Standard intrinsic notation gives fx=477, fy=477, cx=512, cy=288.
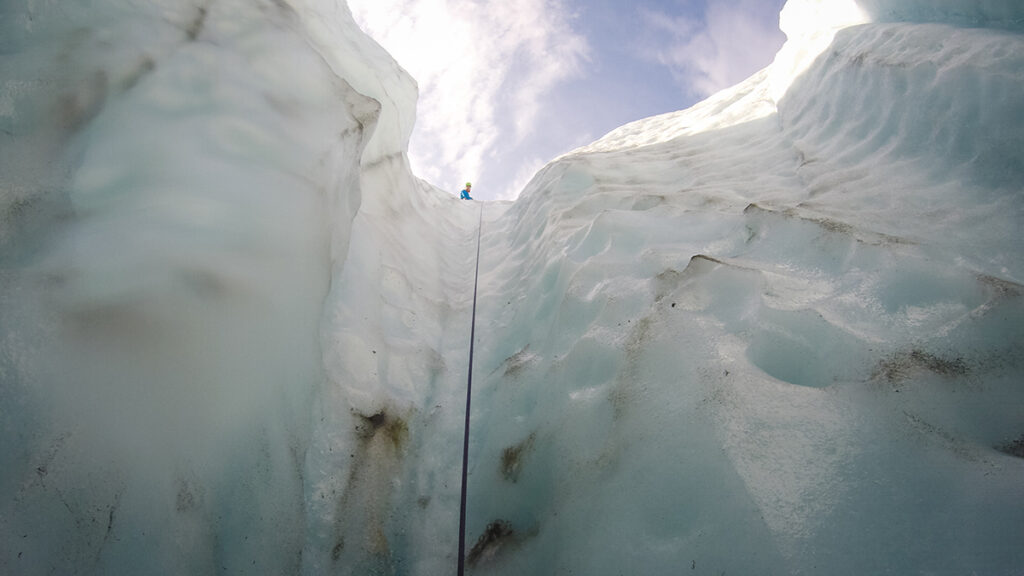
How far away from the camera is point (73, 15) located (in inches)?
63.3

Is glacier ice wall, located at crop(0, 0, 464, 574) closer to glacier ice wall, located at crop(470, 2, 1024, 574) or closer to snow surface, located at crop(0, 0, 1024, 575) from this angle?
snow surface, located at crop(0, 0, 1024, 575)

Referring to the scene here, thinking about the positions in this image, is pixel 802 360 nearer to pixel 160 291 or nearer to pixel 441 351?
pixel 441 351

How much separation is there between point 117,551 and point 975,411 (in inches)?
75.1

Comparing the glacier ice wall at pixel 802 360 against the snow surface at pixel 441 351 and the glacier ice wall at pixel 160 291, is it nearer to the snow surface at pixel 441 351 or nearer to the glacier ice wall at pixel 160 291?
the snow surface at pixel 441 351

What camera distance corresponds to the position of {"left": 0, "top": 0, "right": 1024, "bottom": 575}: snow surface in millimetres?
1004

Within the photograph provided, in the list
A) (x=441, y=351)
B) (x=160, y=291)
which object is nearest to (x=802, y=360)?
(x=441, y=351)

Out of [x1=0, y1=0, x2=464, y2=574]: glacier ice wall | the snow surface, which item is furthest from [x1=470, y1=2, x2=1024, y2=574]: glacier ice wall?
[x1=0, y1=0, x2=464, y2=574]: glacier ice wall

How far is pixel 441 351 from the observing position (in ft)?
7.76

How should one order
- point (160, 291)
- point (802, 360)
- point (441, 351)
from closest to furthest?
point (160, 291) → point (802, 360) → point (441, 351)

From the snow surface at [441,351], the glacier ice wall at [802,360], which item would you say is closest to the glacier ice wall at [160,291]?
the snow surface at [441,351]

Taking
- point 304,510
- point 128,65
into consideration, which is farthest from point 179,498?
point 128,65

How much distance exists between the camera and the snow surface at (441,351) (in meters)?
1.00

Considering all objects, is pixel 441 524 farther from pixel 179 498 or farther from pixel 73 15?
pixel 73 15

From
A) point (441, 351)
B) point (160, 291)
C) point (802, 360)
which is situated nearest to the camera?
point (160, 291)
